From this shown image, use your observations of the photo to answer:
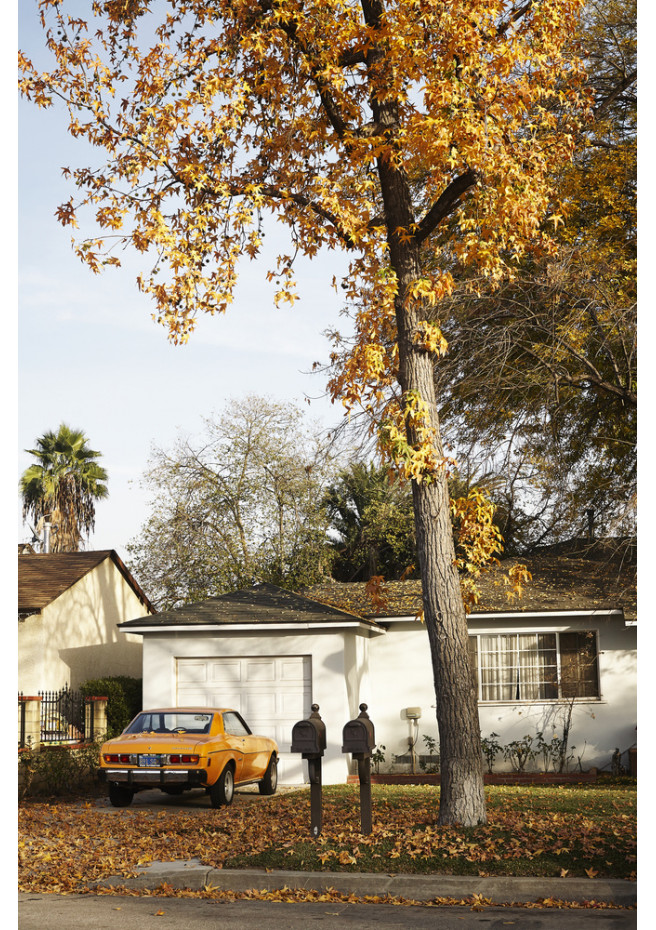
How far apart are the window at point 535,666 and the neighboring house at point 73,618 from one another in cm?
899

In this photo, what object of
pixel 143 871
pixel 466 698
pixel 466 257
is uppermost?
pixel 466 257

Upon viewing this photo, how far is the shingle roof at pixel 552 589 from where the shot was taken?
20.5 meters

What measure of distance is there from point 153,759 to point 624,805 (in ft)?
22.0

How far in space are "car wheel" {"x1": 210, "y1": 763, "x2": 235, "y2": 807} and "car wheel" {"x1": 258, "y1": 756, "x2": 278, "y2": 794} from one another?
1995mm

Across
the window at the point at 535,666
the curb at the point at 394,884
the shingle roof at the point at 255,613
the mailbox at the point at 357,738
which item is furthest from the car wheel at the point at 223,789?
the window at the point at 535,666

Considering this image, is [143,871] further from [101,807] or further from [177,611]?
[177,611]

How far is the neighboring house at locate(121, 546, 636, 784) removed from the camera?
1933cm

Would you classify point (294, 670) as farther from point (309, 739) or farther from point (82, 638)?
point (82, 638)

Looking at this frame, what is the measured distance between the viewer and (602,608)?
20125mm

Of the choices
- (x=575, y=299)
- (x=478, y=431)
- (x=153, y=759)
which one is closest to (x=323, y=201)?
(x=575, y=299)

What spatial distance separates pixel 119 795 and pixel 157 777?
1334mm

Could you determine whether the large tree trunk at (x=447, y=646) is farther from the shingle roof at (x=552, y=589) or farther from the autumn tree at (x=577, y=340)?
the shingle roof at (x=552, y=589)

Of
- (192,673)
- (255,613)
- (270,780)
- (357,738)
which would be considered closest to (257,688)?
(192,673)

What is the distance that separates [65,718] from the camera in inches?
886
